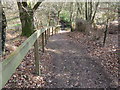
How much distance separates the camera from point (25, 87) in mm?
4562

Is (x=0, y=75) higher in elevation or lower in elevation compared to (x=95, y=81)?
higher

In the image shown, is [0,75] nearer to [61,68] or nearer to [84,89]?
[84,89]

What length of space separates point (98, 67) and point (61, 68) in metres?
1.58

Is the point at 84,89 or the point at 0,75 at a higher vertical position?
the point at 0,75

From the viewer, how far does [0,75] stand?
1816 mm

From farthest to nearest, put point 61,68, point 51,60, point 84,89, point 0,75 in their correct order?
point 51,60 < point 61,68 < point 84,89 < point 0,75

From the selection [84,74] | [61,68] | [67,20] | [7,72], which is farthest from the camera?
[67,20]

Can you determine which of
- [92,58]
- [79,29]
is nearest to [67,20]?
[79,29]

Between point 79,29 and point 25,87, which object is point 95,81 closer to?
point 25,87

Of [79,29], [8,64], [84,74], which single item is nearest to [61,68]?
[84,74]

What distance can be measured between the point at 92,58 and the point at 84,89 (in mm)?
3448

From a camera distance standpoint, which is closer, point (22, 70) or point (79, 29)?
point (22, 70)

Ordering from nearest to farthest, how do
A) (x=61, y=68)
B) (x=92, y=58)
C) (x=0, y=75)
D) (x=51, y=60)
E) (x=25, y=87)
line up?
1. (x=0, y=75)
2. (x=25, y=87)
3. (x=61, y=68)
4. (x=51, y=60)
5. (x=92, y=58)

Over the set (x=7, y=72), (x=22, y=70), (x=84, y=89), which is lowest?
(x=84, y=89)
